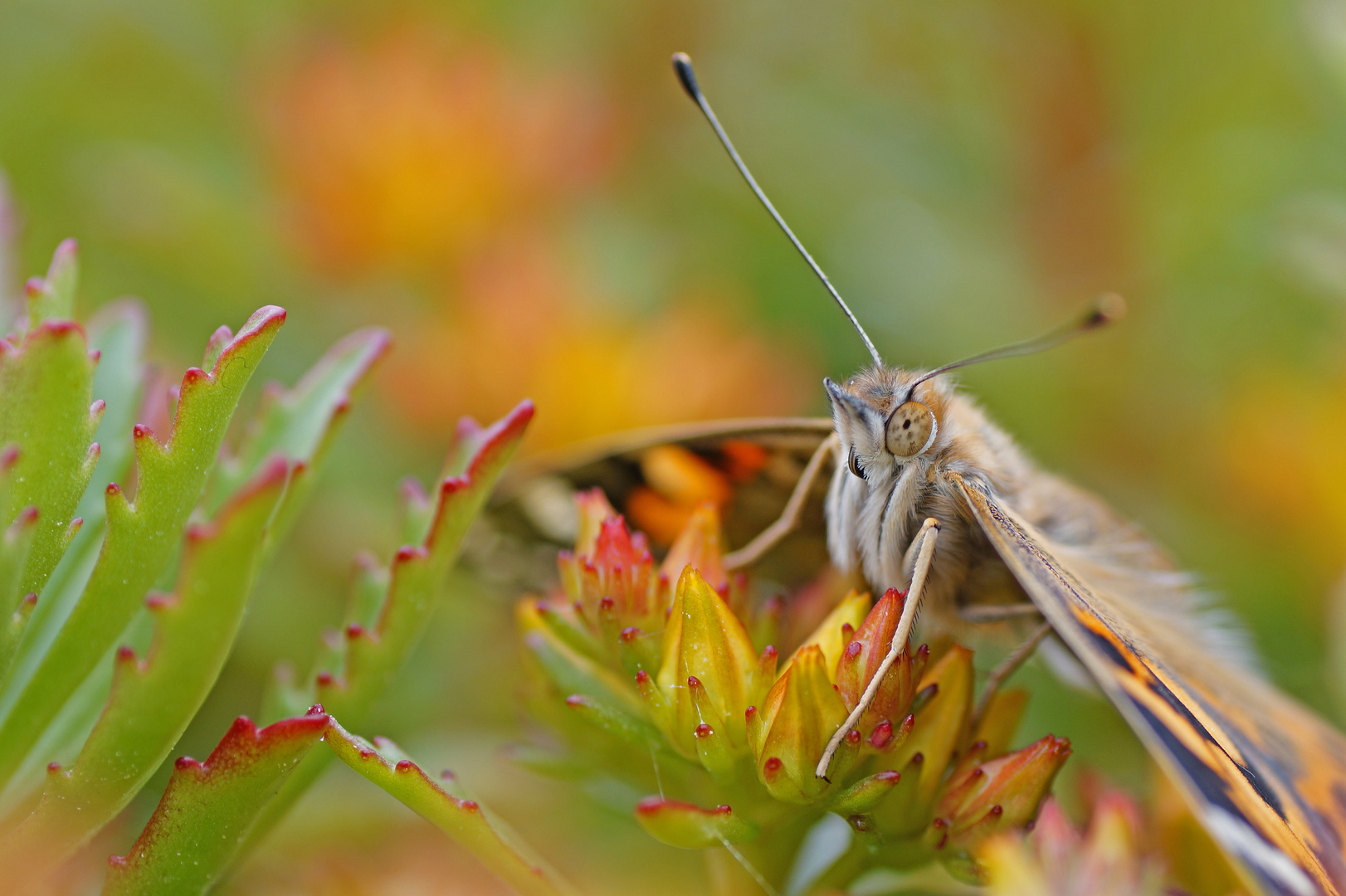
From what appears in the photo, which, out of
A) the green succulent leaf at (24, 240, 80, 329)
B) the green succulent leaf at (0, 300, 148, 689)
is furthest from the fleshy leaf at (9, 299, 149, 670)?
the green succulent leaf at (24, 240, 80, 329)

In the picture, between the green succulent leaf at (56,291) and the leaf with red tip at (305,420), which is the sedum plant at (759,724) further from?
the green succulent leaf at (56,291)

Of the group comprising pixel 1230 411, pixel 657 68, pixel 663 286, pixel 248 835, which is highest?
pixel 657 68

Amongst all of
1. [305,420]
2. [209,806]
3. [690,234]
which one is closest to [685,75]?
[305,420]

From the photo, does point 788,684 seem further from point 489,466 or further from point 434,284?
point 434,284

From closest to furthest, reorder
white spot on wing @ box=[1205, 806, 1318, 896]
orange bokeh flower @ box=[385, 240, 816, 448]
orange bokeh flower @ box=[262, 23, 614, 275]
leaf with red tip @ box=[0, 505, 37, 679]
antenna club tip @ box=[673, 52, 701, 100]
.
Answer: white spot on wing @ box=[1205, 806, 1318, 896] < leaf with red tip @ box=[0, 505, 37, 679] < antenna club tip @ box=[673, 52, 701, 100] < orange bokeh flower @ box=[385, 240, 816, 448] < orange bokeh flower @ box=[262, 23, 614, 275]

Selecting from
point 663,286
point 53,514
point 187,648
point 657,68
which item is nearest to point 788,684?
point 187,648

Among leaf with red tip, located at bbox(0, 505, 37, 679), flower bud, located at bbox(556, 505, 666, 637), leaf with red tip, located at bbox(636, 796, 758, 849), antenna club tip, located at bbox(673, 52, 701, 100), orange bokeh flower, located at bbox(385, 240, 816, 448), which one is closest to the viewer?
leaf with red tip, located at bbox(0, 505, 37, 679)

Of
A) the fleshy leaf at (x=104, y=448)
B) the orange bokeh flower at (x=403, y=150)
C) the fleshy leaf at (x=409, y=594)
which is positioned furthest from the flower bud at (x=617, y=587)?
the orange bokeh flower at (x=403, y=150)

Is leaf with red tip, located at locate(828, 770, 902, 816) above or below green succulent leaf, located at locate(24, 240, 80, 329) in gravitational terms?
below

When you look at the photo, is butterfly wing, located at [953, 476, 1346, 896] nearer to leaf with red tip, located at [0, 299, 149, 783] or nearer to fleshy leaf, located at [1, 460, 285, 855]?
fleshy leaf, located at [1, 460, 285, 855]
